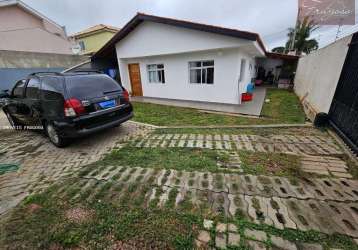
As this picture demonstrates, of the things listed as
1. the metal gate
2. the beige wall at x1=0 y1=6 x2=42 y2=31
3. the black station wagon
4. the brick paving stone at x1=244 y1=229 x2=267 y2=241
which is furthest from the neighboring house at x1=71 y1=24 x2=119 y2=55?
the brick paving stone at x1=244 y1=229 x2=267 y2=241

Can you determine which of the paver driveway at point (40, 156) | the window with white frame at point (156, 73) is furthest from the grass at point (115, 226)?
the window with white frame at point (156, 73)

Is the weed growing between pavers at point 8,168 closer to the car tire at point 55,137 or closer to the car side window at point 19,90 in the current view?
the car tire at point 55,137

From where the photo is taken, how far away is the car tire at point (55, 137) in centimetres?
431

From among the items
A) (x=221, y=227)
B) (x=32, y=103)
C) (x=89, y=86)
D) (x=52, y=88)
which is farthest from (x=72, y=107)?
(x=221, y=227)

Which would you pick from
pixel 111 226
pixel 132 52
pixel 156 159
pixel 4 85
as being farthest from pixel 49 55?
pixel 111 226

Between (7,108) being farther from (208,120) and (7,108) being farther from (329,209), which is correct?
(329,209)

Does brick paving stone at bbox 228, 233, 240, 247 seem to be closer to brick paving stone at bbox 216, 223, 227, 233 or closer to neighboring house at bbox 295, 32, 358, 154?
brick paving stone at bbox 216, 223, 227, 233

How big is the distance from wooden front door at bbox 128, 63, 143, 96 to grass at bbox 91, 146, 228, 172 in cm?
797

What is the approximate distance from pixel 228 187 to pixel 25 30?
22.0 meters

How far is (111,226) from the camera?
1.98 meters

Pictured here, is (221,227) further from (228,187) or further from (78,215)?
(78,215)

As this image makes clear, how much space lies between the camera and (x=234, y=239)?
1796 millimetres

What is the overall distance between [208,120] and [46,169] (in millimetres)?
5049

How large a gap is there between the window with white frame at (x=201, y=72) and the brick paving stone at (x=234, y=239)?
7.10 m
